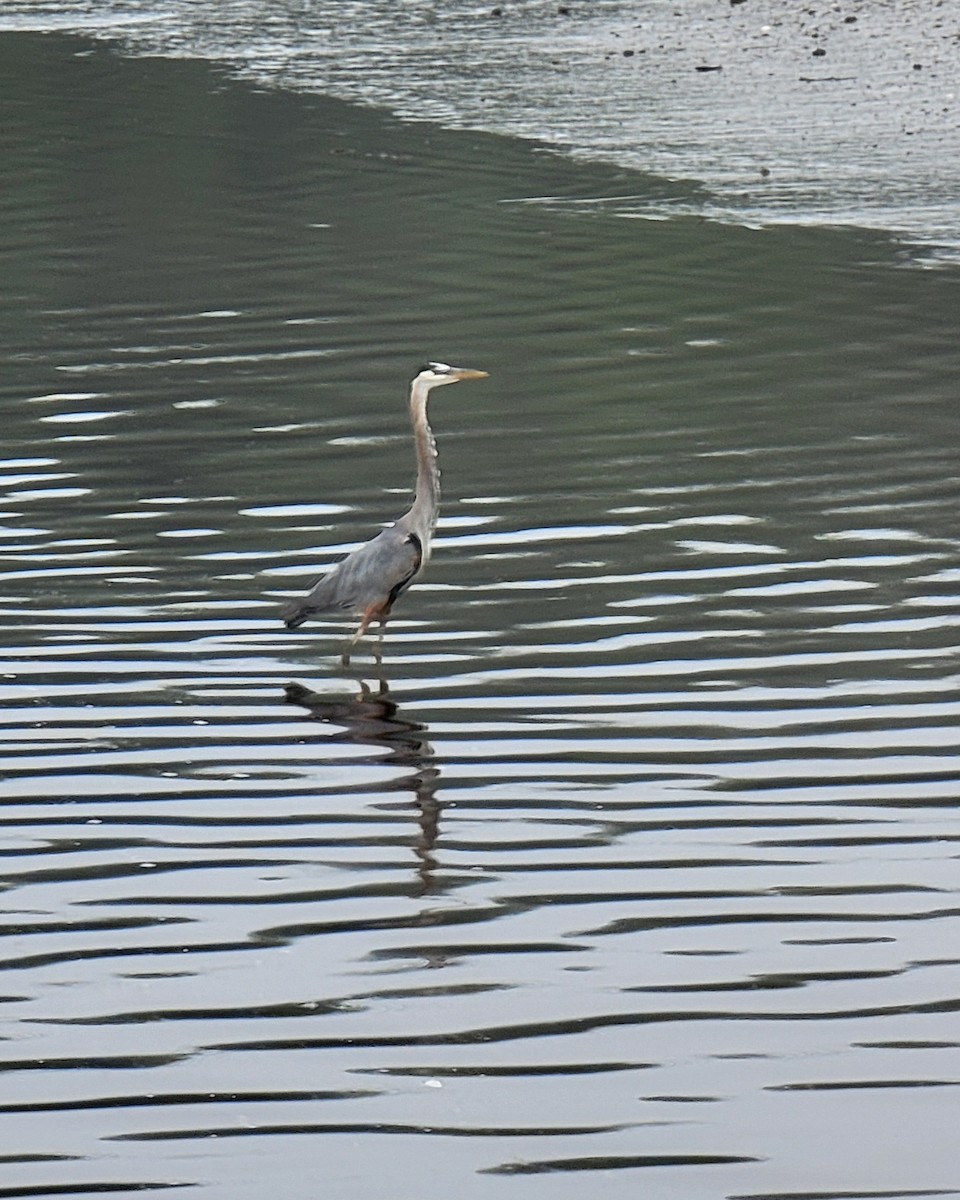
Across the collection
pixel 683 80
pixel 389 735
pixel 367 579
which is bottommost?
pixel 389 735

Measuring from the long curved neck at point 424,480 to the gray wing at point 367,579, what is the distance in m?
0.10

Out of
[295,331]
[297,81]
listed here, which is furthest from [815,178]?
[297,81]

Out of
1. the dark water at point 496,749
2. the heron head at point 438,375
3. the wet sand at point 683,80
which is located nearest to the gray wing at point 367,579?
the dark water at point 496,749

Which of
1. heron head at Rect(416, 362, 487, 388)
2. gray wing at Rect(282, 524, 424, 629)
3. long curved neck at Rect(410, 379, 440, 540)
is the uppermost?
heron head at Rect(416, 362, 487, 388)

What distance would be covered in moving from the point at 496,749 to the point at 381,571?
1.53 metres

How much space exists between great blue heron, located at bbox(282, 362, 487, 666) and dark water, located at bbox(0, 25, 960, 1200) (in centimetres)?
17

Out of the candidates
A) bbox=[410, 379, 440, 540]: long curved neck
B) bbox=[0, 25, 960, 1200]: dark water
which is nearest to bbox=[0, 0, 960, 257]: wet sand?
bbox=[0, 25, 960, 1200]: dark water

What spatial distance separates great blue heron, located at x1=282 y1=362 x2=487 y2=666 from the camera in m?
9.48

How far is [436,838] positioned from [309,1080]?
1.71 metres

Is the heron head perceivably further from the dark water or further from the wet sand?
the wet sand

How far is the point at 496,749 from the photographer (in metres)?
8.20

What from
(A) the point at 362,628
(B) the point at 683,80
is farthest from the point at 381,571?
(B) the point at 683,80

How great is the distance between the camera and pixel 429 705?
28.7 ft

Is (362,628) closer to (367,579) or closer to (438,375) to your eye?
(367,579)
